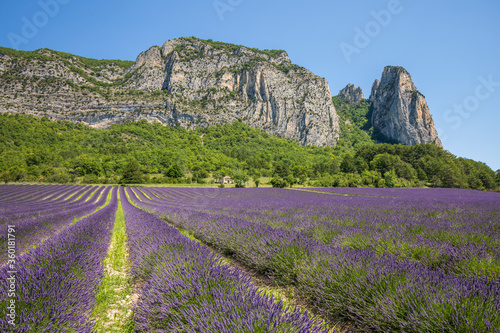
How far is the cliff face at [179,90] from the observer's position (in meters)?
97.4

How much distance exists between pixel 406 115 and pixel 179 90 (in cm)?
11743

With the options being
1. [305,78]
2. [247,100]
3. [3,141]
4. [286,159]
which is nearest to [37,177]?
[3,141]

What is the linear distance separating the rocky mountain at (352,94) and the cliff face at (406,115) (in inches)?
1445

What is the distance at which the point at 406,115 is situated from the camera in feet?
348

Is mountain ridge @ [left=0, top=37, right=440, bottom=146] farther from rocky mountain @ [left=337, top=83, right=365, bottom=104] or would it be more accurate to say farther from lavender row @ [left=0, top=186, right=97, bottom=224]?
lavender row @ [left=0, top=186, right=97, bottom=224]

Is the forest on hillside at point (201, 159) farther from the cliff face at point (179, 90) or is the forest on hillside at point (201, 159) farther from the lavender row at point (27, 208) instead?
the lavender row at point (27, 208)

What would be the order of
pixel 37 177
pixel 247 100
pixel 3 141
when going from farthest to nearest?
pixel 247 100
pixel 3 141
pixel 37 177

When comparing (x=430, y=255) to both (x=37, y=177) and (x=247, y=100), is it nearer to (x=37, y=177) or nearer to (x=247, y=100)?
(x=37, y=177)

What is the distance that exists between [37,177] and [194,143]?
48.5 meters

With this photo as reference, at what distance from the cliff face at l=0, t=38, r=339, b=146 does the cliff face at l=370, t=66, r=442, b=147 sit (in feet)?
94.1

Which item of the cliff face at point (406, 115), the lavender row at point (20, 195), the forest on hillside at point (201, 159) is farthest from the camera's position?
the cliff face at point (406, 115)

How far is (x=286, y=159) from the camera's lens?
81688 millimetres

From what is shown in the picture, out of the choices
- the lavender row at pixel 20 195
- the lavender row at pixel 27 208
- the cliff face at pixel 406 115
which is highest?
the cliff face at pixel 406 115

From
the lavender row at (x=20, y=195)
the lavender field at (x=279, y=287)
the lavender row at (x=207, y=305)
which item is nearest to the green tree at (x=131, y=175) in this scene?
the lavender row at (x=20, y=195)
